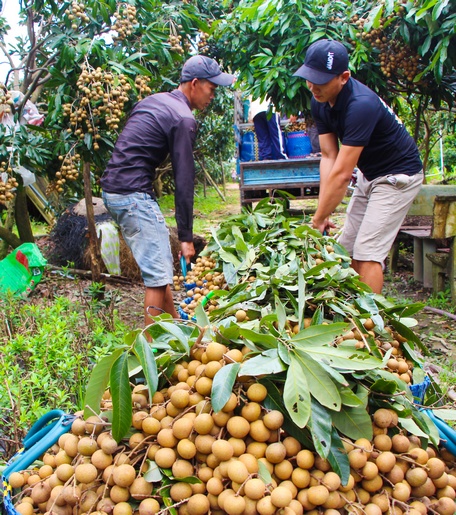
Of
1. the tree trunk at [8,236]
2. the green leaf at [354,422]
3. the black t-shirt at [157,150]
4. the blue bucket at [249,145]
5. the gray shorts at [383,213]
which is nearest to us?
the green leaf at [354,422]

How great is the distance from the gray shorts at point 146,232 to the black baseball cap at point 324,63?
126 cm

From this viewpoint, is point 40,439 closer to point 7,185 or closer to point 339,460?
point 339,460

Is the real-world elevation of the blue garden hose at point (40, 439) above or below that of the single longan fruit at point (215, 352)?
below

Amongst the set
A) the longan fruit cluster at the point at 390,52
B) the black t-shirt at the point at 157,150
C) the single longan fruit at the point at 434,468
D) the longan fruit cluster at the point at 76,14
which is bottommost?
the single longan fruit at the point at 434,468

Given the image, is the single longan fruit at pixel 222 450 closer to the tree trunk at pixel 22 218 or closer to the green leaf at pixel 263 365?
the green leaf at pixel 263 365

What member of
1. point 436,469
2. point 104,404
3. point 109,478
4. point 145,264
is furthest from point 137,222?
point 436,469

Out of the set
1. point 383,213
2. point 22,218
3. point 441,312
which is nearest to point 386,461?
point 383,213

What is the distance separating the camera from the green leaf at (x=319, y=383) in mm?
1358

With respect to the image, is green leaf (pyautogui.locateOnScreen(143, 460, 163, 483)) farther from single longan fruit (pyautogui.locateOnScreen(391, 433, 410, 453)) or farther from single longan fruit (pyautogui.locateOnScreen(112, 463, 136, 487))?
single longan fruit (pyautogui.locateOnScreen(391, 433, 410, 453))

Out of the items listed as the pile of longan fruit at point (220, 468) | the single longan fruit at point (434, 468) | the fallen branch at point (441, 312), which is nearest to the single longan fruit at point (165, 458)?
the pile of longan fruit at point (220, 468)

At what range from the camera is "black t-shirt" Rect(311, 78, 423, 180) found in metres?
3.11

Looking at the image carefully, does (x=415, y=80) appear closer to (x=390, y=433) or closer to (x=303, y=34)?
(x=303, y=34)

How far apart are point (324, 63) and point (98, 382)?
2.40m

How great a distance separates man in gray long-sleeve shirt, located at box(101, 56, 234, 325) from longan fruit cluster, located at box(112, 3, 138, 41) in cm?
119
